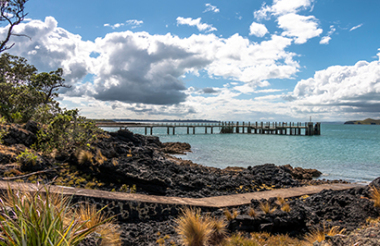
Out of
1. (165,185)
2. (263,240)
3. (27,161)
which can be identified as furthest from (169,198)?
(27,161)

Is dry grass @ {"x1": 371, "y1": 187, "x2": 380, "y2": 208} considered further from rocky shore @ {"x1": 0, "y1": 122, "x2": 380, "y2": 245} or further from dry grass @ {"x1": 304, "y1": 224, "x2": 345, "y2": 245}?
dry grass @ {"x1": 304, "y1": 224, "x2": 345, "y2": 245}

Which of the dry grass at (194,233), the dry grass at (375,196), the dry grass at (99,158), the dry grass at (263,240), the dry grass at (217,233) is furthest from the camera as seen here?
the dry grass at (99,158)

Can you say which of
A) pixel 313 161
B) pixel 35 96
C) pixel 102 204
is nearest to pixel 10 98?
pixel 35 96

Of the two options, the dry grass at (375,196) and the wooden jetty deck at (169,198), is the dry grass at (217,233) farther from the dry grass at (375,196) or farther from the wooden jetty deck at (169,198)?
the dry grass at (375,196)

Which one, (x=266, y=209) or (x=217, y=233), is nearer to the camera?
(x=217, y=233)

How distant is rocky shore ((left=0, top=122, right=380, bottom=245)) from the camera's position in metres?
5.79

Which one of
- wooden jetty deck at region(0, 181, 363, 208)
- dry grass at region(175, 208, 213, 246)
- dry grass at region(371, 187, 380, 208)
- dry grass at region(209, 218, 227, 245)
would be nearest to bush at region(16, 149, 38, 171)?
wooden jetty deck at region(0, 181, 363, 208)

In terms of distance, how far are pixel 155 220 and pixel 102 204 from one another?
1425 mm

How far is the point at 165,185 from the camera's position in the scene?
843cm

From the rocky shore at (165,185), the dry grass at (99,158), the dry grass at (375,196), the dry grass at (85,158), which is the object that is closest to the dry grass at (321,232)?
the rocky shore at (165,185)

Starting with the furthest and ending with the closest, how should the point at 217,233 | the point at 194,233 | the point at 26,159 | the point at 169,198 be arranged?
the point at 26,159
the point at 169,198
the point at 217,233
the point at 194,233

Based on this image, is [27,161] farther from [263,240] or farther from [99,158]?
[263,240]

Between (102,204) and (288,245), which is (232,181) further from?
(102,204)

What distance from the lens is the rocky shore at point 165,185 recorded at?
5.79 m
